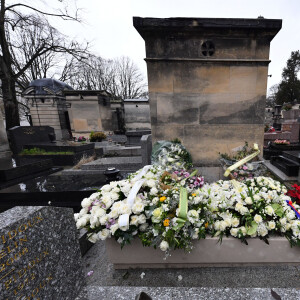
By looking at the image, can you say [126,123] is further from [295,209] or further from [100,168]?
[295,209]

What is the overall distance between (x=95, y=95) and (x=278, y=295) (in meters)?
17.2

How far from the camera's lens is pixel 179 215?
169 centimetres

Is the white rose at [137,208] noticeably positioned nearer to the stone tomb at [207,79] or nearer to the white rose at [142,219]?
the white rose at [142,219]

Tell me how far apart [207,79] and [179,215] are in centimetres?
382

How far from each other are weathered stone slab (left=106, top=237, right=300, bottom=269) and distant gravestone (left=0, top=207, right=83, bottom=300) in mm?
684

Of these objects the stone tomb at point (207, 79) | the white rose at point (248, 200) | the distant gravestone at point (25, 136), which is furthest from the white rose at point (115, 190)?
the distant gravestone at point (25, 136)

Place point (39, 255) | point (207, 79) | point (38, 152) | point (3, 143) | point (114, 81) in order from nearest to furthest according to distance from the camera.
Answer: point (39, 255) → point (207, 79) → point (38, 152) → point (3, 143) → point (114, 81)

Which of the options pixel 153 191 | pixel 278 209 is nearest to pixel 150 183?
pixel 153 191

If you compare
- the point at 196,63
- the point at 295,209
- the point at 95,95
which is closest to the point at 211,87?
the point at 196,63

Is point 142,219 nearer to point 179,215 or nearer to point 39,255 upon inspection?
point 179,215

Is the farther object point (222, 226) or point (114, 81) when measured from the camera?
point (114, 81)

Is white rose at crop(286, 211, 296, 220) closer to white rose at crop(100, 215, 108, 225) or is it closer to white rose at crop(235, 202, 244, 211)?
white rose at crop(235, 202, 244, 211)

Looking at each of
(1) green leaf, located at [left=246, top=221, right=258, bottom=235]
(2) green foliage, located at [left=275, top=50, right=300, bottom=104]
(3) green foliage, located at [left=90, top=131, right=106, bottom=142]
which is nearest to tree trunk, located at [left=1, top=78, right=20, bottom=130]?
(3) green foliage, located at [left=90, top=131, right=106, bottom=142]

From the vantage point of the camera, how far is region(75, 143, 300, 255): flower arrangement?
1.69 meters
